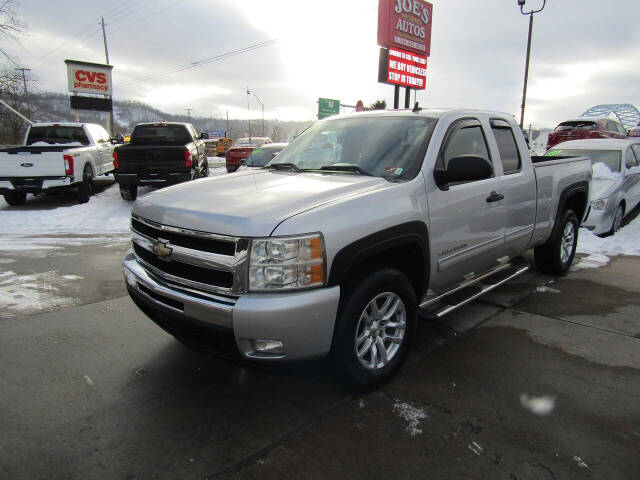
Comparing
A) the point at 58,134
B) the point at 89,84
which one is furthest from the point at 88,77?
the point at 58,134

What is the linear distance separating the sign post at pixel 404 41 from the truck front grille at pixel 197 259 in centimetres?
1462

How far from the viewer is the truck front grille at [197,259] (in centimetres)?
237

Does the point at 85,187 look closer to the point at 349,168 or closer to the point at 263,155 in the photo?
the point at 263,155

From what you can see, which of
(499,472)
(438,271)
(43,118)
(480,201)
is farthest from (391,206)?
(43,118)

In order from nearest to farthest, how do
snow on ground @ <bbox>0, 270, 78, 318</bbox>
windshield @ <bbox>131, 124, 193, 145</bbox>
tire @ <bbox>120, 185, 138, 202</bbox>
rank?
snow on ground @ <bbox>0, 270, 78, 318</bbox> < tire @ <bbox>120, 185, 138, 202</bbox> < windshield @ <bbox>131, 124, 193, 145</bbox>

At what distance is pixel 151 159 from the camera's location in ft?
35.8

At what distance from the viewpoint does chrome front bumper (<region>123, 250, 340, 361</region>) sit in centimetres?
229

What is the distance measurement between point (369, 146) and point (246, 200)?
1325mm

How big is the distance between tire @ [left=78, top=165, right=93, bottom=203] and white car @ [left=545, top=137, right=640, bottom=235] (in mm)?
10780

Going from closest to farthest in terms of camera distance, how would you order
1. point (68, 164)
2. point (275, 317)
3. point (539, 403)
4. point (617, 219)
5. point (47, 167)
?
point (275, 317)
point (539, 403)
point (617, 219)
point (47, 167)
point (68, 164)

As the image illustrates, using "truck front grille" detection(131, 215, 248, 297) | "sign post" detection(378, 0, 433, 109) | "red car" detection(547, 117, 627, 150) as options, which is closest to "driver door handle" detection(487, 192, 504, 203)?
"truck front grille" detection(131, 215, 248, 297)

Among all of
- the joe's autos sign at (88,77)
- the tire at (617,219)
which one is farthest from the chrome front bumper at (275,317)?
the joe's autos sign at (88,77)

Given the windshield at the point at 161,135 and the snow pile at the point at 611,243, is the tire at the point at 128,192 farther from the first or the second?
the snow pile at the point at 611,243

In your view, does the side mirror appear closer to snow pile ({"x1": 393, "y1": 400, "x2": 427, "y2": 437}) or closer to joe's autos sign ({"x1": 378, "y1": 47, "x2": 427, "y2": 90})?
snow pile ({"x1": 393, "y1": 400, "x2": 427, "y2": 437})
